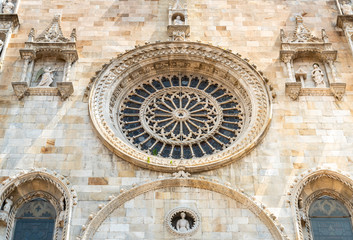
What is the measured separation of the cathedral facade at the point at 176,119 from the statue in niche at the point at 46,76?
0.29 ft

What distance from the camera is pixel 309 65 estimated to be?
2053 cm

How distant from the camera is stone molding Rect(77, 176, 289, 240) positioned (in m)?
15.9

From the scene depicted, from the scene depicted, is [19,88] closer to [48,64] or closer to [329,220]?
[48,64]

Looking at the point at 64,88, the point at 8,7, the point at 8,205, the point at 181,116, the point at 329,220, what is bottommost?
the point at 329,220

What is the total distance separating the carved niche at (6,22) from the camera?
20.5 metres

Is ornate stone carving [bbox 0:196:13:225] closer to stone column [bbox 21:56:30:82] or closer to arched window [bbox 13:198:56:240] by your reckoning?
arched window [bbox 13:198:56:240]

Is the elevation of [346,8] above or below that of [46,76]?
above

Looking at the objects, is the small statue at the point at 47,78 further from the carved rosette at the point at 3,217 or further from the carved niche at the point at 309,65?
the carved niche at the point at 309,65

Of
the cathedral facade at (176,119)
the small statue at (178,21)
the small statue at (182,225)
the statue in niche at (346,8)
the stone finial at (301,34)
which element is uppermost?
the statue in niche at (346,8)

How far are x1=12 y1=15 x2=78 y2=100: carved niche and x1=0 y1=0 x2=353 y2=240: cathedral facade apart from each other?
4cm

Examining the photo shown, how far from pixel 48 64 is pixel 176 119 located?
4582 mm

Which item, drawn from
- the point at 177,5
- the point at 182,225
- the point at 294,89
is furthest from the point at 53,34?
the point at 182,225

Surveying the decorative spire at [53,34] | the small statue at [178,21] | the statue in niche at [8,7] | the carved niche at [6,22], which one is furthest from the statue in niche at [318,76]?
the statue in niche at [8,7]

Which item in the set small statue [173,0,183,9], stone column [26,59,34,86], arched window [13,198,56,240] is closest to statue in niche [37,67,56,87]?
stone column [26,59,34,86]
